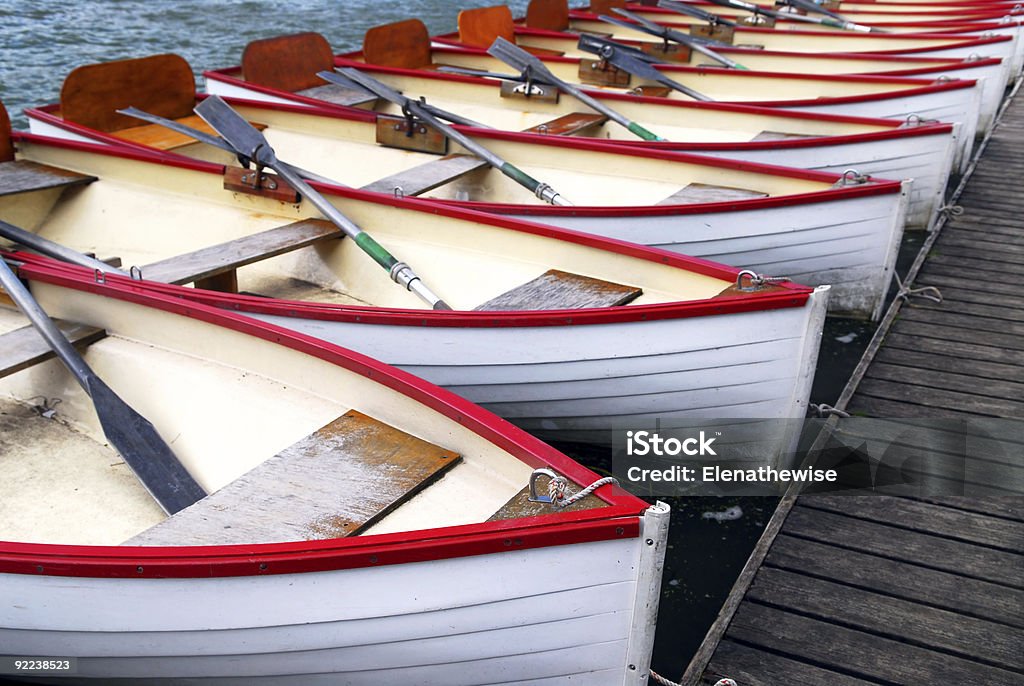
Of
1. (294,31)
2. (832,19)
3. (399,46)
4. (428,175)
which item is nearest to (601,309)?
(428,175)

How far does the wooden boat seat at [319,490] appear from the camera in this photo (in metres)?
2.45

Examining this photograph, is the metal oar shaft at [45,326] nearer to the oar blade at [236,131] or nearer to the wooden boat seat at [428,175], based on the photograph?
the oar blade at [236,131]

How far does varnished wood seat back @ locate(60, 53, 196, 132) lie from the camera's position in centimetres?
566

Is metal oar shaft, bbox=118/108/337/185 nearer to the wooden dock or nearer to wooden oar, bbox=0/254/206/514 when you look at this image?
wooden oar, bbox=0/254/206/514

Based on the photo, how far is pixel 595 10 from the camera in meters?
10.1

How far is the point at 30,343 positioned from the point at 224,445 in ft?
2.54

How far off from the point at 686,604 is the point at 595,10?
8098mm

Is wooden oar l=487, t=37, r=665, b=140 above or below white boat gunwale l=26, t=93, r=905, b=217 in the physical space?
above

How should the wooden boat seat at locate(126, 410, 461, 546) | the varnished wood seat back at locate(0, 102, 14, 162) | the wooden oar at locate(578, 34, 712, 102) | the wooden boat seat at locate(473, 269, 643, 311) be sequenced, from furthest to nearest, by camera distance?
the wooden oar at locate(578, 34, 712, 102), the varnished wood seat back at locate(0, 102, 14, 162), the wooden boat seat at locate(473, 269, 643, 311), the wooden boat seat at locate(126, 410, 461, 546)

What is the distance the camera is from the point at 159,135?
5926 millimetres

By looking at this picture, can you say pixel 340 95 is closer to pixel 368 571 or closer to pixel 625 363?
pixel 625 363

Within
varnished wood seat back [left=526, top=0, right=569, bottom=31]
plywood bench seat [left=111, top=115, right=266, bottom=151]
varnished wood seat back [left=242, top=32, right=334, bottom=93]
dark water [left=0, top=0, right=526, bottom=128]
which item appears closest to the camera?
plywood bench seat [left=111, top=115, right=266, bottom=151]

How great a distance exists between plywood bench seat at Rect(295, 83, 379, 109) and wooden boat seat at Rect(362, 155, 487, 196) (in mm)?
1414

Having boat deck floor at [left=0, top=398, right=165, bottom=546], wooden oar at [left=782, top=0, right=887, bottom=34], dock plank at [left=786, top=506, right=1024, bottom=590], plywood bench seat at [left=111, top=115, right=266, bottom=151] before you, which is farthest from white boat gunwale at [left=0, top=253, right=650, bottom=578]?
wooden oar at [left=782, top=0, right=887, bottom=34]
